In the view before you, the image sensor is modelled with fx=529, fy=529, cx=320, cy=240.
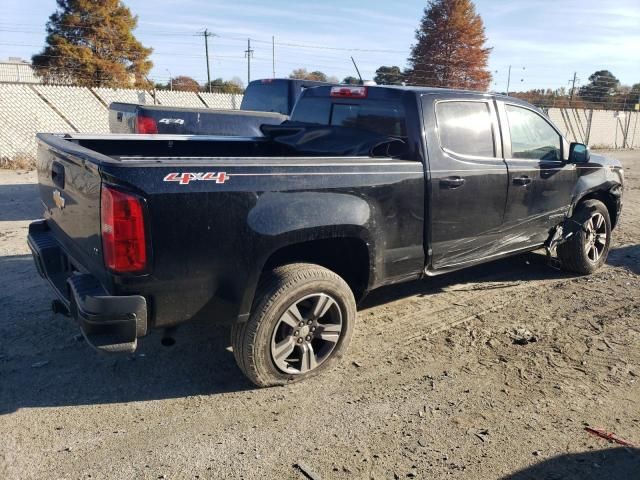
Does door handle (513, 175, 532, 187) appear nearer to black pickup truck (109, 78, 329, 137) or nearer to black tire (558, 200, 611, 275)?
black tire (558, 200, 611, 275)

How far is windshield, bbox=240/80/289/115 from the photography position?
9.69m

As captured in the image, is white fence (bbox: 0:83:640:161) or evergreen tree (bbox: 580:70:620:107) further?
evergreen tree (bbox: 580:70:620:107)

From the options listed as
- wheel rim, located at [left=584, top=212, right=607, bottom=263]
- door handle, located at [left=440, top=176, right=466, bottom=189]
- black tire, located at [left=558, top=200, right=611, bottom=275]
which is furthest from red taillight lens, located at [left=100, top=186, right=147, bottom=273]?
wheel rim, located at [left=584, top=212, right=607, bottom=263]

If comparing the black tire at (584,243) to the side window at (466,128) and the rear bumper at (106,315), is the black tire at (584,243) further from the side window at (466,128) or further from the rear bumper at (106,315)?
the rear bumper at (106,315)

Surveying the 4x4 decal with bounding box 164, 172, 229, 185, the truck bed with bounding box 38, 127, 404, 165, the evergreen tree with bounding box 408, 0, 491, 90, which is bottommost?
the 4x4 decal with bounding box 164, 172, 229, 185

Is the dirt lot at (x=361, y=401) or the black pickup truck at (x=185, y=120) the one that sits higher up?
the black pickup truck at (x=185, y=120)

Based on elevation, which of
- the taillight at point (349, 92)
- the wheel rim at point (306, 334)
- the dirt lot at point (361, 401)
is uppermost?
the taillight at point (349, 92)

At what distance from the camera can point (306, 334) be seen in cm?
349

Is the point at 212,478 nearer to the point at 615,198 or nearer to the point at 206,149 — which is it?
the point at 206,149

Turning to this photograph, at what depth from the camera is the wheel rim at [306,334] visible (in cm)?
337

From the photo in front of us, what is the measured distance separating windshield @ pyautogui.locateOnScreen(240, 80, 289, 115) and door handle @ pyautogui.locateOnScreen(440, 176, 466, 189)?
6.03 meters

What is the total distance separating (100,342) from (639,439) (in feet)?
9.91

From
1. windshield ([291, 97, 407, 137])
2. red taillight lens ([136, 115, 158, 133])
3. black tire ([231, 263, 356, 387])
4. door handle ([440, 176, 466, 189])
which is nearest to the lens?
black tire ([231, 263, 356, 387])

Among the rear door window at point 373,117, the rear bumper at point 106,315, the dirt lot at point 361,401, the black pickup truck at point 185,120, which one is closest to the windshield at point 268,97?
the black pickup truck at point 185,120
